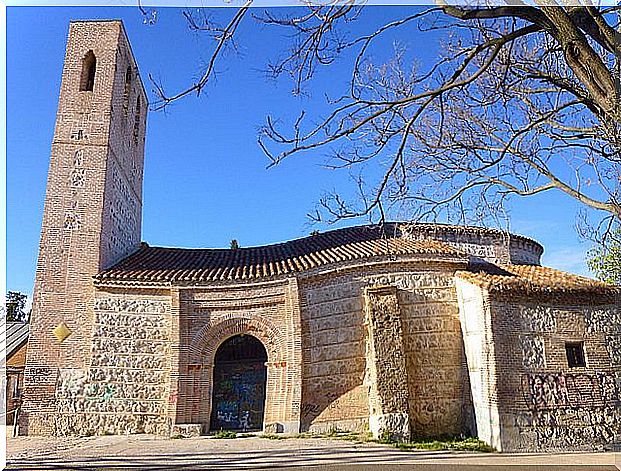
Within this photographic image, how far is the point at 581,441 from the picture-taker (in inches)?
429

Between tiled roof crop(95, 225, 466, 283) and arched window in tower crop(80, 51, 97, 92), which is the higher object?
arched window in tower crop(80, 51, 97, 92)

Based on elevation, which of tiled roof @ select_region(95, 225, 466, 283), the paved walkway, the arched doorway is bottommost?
the paved walkway

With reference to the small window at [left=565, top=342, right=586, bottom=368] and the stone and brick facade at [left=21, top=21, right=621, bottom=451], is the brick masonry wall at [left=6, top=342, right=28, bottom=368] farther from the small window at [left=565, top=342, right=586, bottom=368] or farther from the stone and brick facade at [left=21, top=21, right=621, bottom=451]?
the small window at [left=565, top=342, right=586, bottom=368]

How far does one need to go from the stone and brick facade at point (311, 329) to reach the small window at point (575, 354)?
0.10ft

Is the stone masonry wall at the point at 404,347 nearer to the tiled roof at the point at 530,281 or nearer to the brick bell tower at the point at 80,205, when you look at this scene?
the tiled roof at the point at 530,281

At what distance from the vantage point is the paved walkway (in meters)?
8.98

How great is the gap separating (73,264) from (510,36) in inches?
464

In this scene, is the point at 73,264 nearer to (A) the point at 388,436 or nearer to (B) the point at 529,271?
(A) the point at 388,436

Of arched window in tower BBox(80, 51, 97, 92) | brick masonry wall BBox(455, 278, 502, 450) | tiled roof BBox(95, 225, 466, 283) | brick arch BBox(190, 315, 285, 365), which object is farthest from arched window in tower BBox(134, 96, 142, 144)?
brick masonry wall BBox(455, 278, 502, 450)

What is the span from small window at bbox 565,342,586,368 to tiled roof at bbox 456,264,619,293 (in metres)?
1.10

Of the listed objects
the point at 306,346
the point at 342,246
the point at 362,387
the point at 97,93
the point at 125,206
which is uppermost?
the point at 97,93

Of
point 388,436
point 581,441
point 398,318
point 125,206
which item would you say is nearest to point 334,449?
point 388,436

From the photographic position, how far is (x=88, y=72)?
15.8 m

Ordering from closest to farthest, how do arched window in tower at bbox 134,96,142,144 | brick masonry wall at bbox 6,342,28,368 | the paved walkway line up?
the paved walkway
brick masonry wall at bbox 6,342,28,368
arched window in tower at bbox 134,96,142,144
